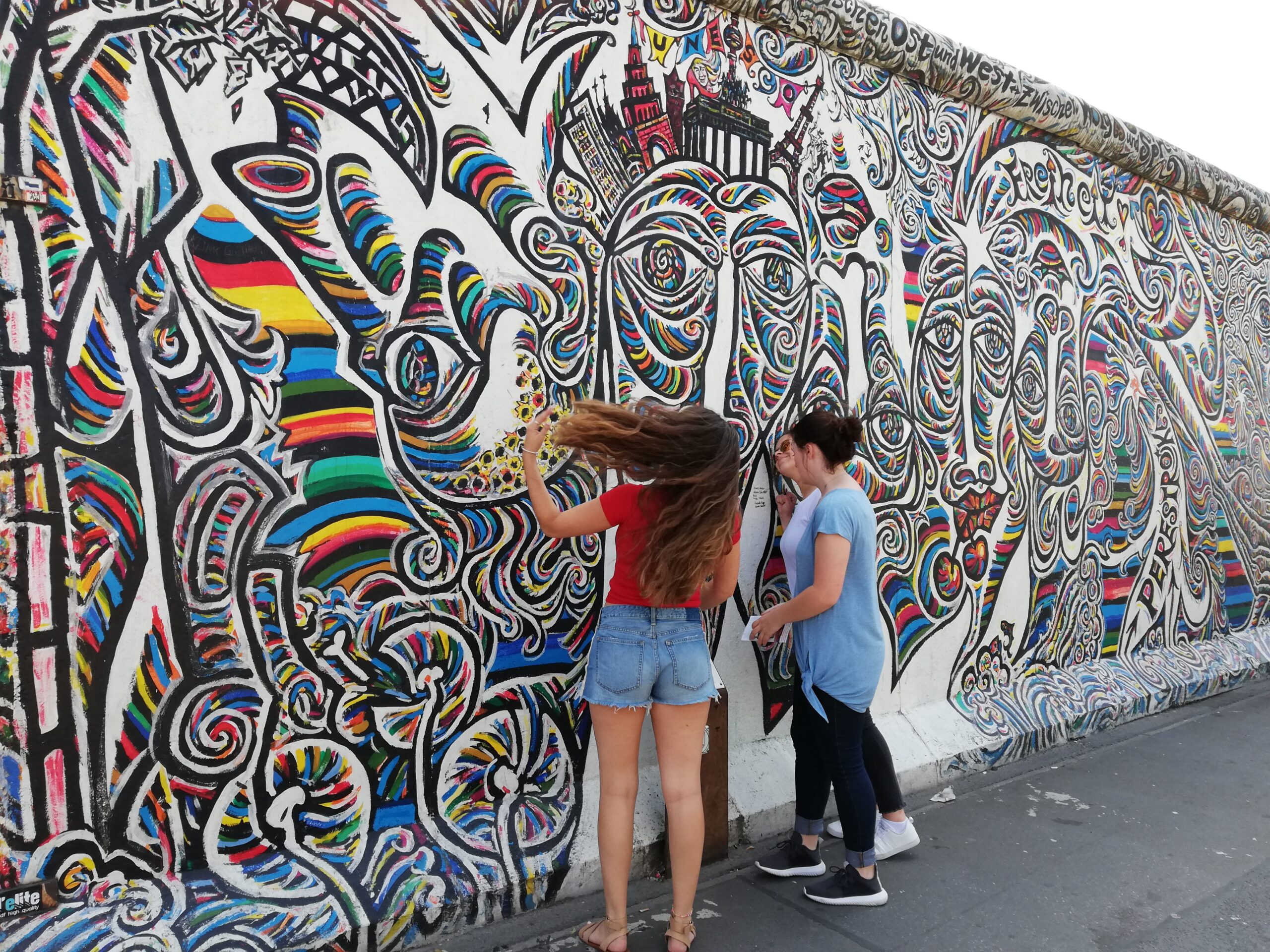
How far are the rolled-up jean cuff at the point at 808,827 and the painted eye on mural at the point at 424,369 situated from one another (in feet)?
6.87

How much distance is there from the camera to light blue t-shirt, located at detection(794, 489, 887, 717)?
122 inches

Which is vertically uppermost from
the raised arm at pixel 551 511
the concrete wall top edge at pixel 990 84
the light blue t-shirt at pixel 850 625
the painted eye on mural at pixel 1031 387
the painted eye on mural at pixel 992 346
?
the concrete wall top edge at pixel 990 84

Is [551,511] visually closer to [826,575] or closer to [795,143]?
[826,575]

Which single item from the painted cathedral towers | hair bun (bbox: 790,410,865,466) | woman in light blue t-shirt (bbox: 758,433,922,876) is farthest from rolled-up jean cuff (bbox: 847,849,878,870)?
the painted cathedral towers

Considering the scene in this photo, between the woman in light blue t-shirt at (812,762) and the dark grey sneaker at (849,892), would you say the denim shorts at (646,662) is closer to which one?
the woman in light blue t-shirt at (812,762)

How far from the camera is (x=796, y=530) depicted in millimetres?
3434

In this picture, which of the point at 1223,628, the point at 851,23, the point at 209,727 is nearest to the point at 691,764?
the point at 209,727

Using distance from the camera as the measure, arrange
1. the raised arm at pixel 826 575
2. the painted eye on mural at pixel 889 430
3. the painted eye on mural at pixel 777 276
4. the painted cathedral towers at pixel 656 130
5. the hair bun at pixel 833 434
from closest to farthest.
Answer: the raised arm at pixel 826 575
the hair bun at pixel 833 434
the painted cathedral towers at pixel 656 130
the painted eye on mural at pixel 777 276
the painted eye on mural at pixel 889 430

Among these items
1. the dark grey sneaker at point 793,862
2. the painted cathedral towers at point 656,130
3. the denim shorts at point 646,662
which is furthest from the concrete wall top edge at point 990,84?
the dark grey sneaker at point 793,862

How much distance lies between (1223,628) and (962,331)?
359cm

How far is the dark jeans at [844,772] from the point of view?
3.10 metres

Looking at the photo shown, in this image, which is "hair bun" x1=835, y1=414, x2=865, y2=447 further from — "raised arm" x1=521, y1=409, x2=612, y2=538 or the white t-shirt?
"raised arm" x1=521, y1=409, x2=612, y2=538

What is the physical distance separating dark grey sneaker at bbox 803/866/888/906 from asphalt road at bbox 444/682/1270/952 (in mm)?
33

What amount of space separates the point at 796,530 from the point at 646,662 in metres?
1.03
